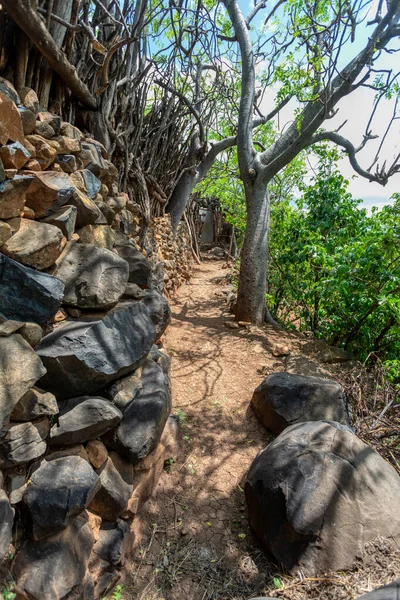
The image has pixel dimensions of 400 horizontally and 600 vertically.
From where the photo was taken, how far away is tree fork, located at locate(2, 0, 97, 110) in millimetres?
1806

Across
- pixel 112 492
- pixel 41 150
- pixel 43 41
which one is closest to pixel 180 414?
pixel 112 492

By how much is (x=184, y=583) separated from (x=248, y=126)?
4842 mm

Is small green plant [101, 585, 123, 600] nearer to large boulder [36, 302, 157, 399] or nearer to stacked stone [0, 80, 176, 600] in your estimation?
stacked stone [0, 80, 176, 600]

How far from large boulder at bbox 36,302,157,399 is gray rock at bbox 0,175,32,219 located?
0.65 m

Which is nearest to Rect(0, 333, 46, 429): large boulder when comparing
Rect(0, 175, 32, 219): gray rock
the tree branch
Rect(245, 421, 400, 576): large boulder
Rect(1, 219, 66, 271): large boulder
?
Rect(1, 219, 66, 271): large boulder

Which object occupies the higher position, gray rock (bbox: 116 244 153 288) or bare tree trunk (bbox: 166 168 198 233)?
bare tree trunk (bbox: 166 168 198 233)

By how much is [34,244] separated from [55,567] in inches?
58.7

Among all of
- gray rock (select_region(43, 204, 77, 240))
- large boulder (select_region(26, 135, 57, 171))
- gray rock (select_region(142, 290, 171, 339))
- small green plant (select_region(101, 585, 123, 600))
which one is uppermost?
large boulder (select_region(26, 135, 57, 171))

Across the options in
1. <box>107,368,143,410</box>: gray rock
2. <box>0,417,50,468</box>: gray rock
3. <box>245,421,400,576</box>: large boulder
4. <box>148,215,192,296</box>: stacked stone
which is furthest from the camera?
<box>148,215,192,296</box>: stacked stone

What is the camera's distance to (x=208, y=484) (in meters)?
2.27

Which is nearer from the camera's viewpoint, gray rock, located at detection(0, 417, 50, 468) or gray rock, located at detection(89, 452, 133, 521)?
gray rock, located at detection(0, 417, 50, 468)

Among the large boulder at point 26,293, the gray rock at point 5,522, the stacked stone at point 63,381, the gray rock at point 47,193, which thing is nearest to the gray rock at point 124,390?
the stacked stone at point 63,381

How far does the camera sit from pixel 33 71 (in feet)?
6.87

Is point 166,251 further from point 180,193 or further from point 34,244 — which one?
point 34,244
